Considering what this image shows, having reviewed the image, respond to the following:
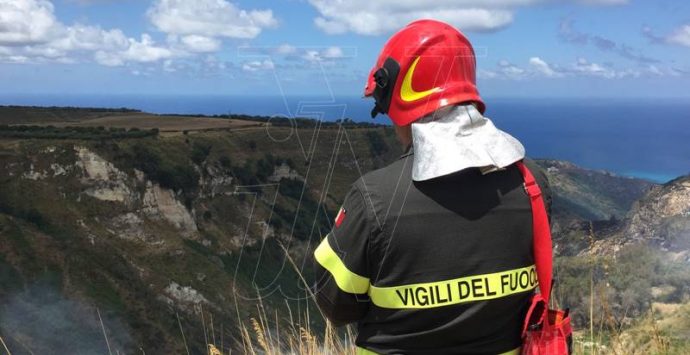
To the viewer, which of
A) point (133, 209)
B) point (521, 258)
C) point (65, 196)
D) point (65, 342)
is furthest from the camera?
point (133, 209)

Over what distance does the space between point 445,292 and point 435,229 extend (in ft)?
0.70

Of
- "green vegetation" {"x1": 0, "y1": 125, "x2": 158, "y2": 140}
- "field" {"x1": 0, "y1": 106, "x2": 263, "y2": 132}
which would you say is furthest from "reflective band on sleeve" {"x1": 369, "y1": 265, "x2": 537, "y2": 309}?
"field" {"x1": 0, "y1": 106, "x2": 263, "y2": 132}

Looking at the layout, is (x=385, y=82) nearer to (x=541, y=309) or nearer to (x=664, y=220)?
(x=541, y=309)

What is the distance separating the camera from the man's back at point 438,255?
1.87 meters

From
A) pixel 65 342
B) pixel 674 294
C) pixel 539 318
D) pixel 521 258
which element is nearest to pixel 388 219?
pixel 521 258

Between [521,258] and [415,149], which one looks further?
[521,258]

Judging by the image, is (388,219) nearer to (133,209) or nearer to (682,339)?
(682,339)

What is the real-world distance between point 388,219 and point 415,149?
24cm

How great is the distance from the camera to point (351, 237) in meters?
1.91

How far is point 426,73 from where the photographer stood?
6.72ft

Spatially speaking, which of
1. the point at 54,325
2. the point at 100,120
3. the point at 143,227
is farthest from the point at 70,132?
the point at 54,325

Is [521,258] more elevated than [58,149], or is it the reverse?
[521,258]

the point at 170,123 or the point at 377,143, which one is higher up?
the point at 170,123

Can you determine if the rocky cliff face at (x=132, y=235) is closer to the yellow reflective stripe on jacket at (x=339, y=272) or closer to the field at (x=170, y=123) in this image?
the field at (x=170, y=123)
